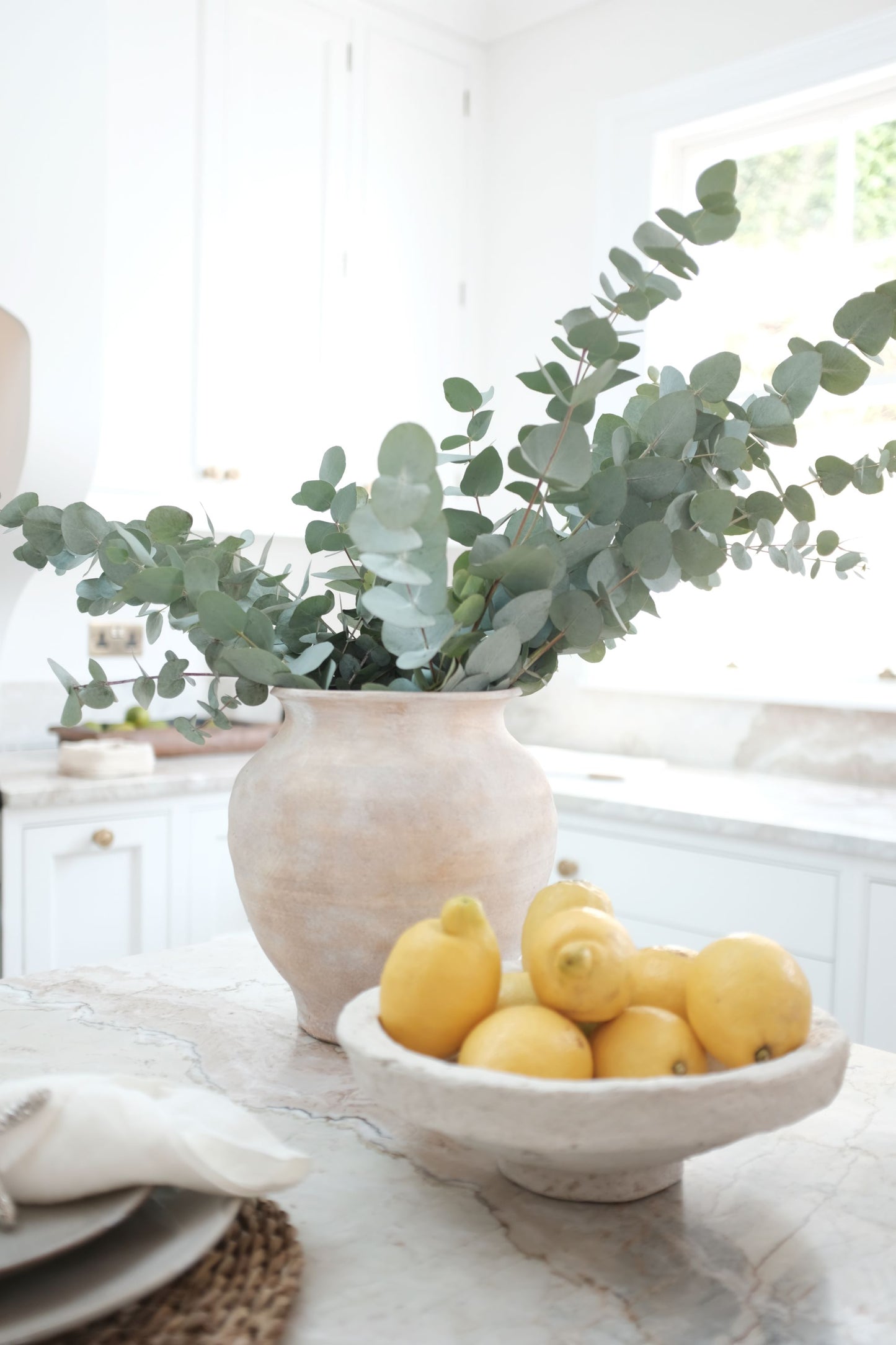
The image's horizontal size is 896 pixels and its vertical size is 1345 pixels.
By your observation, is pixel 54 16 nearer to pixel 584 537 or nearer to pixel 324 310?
pixel 324 310

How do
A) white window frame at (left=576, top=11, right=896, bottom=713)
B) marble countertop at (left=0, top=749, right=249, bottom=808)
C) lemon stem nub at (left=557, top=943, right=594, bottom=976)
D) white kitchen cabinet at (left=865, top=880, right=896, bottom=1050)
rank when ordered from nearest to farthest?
lemon stem nub at (left=557, top=943, right=594, bottom=976) < white kitchen cabinet at (left=865, top=880, right=896, bottom=1050) < marble countertop at (left=0, top=749, right=249, bottom=808) < white window frame at (left=576, top=11, right=896, bottom=713)

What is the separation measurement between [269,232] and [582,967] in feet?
8.32

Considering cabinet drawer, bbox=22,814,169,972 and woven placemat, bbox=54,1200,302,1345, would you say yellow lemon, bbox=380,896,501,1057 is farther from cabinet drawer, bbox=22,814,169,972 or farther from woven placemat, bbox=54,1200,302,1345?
cabinet drawer, bbox=22,814,169,972

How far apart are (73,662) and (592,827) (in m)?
1.37

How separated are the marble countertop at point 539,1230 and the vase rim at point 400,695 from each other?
0.78 ft

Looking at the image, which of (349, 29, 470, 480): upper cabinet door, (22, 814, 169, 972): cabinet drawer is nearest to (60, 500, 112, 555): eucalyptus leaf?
(22, 814, 169, 972): cabinet drawer

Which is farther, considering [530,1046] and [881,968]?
[881,968]

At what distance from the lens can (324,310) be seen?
9.36 ft

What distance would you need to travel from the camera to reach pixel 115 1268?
47 centimetres

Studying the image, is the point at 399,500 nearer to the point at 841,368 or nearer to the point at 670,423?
the point at 670,423

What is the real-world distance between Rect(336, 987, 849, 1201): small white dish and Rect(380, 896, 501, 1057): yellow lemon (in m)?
0.03

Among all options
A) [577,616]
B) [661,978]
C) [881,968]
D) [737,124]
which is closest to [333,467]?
[577,616]

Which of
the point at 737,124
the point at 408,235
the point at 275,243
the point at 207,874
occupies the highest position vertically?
the point at 737,124

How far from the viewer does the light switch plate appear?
2898 mm
